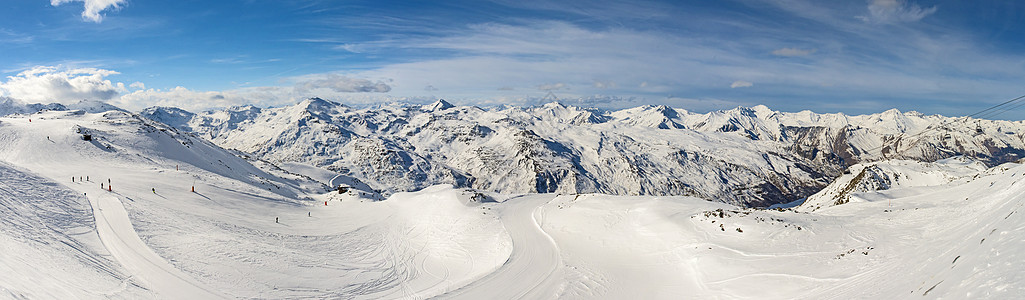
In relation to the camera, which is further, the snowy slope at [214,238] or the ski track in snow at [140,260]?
the snowy slope at [214,238]

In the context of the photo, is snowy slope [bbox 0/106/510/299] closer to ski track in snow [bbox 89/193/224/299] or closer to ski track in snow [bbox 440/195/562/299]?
ski track in snow [bbox 89/193/224/299]

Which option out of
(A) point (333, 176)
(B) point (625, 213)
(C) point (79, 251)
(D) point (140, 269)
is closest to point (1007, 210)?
(B) point (625, 213)

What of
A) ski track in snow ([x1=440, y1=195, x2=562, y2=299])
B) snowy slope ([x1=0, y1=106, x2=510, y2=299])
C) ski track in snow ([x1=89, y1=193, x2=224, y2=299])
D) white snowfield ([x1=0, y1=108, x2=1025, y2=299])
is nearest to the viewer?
white snowfield ([x1=0, y1=108, x2=1025, y2=299])

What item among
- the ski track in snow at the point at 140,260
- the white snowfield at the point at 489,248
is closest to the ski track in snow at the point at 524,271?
the white snowfield at the point at 489,248

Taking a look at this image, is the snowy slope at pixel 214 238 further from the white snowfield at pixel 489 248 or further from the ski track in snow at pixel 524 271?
the ski track in snow at pixel 524 271

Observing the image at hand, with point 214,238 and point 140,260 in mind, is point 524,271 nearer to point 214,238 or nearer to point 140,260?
point 214,238

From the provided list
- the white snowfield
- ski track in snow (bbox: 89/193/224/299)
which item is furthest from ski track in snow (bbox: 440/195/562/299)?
ski track in snow (bbox: 89/193/224/299)

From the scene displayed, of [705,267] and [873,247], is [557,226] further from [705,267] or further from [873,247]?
[873,247]
